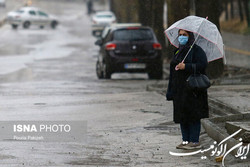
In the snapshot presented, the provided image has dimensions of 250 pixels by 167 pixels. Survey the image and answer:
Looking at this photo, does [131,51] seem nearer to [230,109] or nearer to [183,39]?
[230,109]

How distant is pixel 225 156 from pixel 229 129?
126 cm

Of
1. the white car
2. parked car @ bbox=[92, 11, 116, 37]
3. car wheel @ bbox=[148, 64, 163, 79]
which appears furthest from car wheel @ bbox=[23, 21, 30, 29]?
car wheel @ bbox=[148, 64, 163, 79]

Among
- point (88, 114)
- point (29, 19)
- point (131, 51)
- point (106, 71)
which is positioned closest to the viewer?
point (88, 114)

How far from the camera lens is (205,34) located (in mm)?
10648

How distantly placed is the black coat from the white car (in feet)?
187

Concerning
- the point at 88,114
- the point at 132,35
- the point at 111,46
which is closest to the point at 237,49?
the point at 132,35

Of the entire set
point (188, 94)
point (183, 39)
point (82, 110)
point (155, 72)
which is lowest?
point (155, 72)

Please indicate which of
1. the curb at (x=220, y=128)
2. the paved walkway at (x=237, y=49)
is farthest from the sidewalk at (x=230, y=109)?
the paved walkway at (x=237, y=49)

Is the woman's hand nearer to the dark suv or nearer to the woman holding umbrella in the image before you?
Answer: the woman holding umbrella

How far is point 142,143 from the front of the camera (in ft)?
37.6

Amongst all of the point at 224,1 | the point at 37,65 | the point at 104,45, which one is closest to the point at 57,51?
the point at 37,65

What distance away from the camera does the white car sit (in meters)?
66.8

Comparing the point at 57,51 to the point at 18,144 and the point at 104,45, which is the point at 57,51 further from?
the point at 18,144

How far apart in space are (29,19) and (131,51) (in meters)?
45.6
